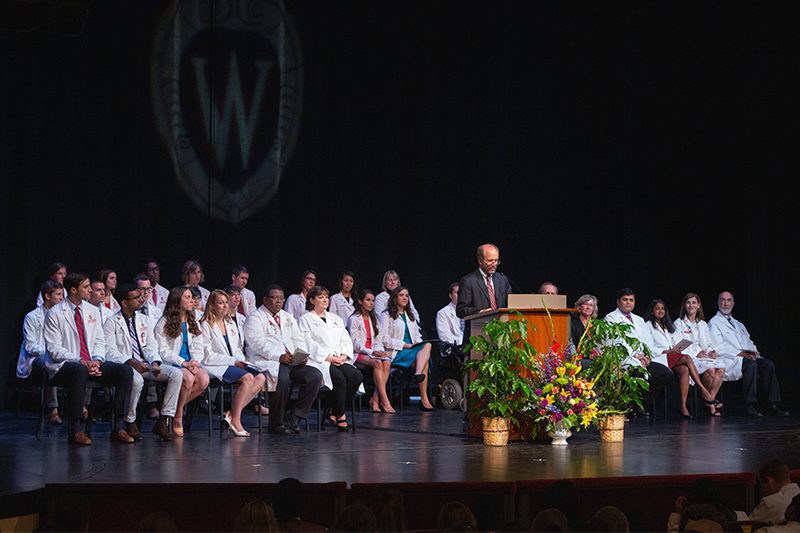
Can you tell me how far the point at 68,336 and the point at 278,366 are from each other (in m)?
1.46

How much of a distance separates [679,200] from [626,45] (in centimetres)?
192

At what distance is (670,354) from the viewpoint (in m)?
7.91

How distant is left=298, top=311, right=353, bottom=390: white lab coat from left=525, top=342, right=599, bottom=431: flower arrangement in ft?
5.69

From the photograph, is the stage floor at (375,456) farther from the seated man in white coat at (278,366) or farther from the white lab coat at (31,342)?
the white lab coat at (31,342)

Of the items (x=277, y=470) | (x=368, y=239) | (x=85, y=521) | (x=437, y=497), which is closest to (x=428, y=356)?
(x=368, y=239)

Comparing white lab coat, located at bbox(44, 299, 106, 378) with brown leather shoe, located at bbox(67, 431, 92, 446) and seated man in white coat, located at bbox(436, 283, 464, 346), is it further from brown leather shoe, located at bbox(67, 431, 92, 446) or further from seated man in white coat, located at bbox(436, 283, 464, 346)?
seated man in white coat, located at bbox(436, 283, 464, 346)

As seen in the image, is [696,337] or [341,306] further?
[341,306]

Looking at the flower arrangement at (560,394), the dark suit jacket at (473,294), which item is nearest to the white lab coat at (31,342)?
the dark suit jacket at (473,294)

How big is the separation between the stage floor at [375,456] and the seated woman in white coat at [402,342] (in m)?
1.69

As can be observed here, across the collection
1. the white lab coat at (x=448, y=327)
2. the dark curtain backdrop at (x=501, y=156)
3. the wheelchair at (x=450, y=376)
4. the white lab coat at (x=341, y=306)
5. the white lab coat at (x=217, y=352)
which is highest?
the dark curtain backdrop at (x=501, y=156)

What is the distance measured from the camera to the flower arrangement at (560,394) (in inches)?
211

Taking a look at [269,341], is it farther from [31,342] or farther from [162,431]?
[31,342]

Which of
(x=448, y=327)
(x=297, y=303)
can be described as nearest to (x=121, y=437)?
(x=297, y=303)

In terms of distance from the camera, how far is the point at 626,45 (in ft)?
33.1
